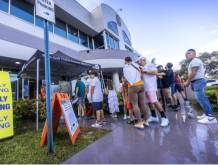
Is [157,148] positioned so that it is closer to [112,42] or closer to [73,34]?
[73,34]

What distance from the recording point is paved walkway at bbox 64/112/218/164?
1.97 meters

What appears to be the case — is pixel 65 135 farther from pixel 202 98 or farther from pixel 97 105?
pixel 202 98

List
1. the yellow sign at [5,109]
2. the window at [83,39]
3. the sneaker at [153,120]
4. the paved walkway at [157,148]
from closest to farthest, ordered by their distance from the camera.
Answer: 1. the paved walkway at [157,148]
2. the yellow sign at [5,109]
3. the sneaker at [153,120]
4. the window at [83,39]

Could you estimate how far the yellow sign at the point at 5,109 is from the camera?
11.4ft

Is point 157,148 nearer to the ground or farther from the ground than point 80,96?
nearer to the ground

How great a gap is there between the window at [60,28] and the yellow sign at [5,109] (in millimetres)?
9696

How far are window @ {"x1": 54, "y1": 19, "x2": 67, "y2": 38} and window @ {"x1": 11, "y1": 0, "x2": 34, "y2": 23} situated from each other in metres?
2.18

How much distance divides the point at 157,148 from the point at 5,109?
3.53m

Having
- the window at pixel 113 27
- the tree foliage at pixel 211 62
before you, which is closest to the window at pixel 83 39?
the window at pixel 113 27

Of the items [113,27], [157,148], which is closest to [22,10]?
[113,27]

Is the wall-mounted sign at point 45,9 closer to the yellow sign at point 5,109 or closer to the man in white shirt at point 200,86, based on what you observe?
the yellow sign at point 5,109

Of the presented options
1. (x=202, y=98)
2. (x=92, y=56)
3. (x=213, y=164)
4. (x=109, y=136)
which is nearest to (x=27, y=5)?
(x=92, y=56)

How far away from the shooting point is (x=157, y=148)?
2312 mm

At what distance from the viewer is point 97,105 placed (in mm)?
4434
